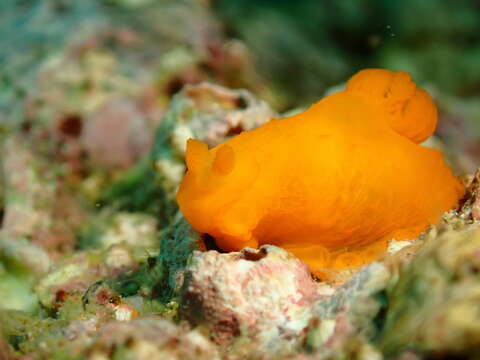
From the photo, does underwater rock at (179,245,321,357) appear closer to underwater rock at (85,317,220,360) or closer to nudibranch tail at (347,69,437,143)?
underwater rock at (85,317,220,360)

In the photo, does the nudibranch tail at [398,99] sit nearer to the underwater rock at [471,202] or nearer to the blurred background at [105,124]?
the underwater rock at [471,202]

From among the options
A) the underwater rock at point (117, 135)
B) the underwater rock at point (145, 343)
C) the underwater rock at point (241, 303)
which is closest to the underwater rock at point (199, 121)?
the underwater rock at point (117, 135)

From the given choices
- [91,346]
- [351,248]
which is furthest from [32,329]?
[351,248]

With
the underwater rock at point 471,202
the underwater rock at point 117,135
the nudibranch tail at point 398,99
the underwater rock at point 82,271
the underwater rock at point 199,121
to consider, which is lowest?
the underwater rock at point 117,135

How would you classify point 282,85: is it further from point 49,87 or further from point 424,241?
point 424,241

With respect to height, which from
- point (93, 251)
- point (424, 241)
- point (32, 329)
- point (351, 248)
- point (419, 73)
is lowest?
point (419, 73)

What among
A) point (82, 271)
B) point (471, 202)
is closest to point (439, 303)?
point (471, 202)
